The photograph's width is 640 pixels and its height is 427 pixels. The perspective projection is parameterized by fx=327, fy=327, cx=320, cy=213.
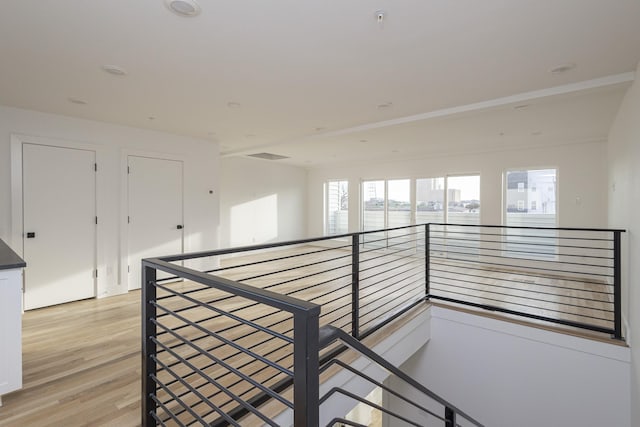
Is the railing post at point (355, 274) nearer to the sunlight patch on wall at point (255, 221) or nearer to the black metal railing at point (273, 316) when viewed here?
the black metal railing at point (273, 316)

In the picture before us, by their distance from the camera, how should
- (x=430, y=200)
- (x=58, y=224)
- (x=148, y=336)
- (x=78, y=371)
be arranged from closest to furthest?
1. (x=148, y=336)
2. (x=78, y=371)
3. (x=58, y=224)
4. (x=430, y=200)

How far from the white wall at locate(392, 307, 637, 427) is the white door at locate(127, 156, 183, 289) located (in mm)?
4067

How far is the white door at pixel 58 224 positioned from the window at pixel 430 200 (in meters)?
6.16

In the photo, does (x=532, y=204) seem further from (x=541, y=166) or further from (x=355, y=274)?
(x=355, y=274)

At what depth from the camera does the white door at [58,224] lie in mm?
3963

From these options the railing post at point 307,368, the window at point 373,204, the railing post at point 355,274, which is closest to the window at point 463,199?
the window at point 373,204

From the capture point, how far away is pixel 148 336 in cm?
150

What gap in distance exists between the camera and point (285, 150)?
666cm

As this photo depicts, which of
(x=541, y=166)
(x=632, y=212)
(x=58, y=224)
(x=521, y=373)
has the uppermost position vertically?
(x=541, y=166)

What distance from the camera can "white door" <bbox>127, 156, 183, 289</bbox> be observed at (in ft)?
15.9

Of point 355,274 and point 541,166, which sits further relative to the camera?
point 541,166

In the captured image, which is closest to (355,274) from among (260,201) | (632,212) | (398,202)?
(632,212)

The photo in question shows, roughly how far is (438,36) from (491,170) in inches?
195

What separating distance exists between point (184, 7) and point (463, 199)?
20.8 ft
